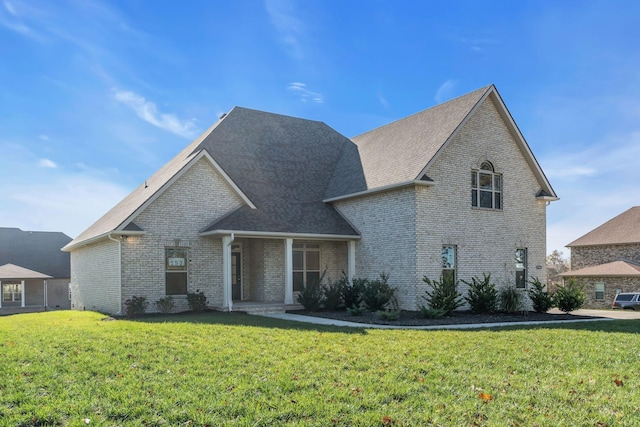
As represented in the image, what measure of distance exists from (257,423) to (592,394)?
4.46m

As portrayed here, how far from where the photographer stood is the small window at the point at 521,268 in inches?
835

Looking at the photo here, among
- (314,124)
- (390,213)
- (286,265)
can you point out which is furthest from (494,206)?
(314,124)

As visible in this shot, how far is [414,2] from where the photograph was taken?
1443 centimetres

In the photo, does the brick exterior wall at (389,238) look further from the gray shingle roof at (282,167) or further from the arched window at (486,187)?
the arched window at (486,187)

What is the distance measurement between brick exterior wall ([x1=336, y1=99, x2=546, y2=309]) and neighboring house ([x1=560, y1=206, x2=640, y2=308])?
18507mm

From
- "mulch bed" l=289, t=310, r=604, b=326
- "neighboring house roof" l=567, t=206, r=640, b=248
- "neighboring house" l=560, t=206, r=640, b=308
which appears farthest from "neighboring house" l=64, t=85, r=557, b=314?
"neighboring house roof" l=567, t=206, r=640, b=248

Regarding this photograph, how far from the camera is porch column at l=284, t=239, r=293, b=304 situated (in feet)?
64.3

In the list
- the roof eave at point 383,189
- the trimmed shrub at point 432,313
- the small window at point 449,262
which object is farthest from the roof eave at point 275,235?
the trimmed shrub at point 432,313

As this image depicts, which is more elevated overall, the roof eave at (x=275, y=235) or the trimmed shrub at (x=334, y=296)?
the roof eave at (x=275, y=235)

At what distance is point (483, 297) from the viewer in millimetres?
18219

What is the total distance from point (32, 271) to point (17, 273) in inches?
51.9

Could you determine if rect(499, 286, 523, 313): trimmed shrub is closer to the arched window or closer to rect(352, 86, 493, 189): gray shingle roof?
the arched window

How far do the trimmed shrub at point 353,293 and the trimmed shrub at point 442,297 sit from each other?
226 centimetres

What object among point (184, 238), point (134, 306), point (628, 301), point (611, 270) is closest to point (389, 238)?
point (184, 238)
